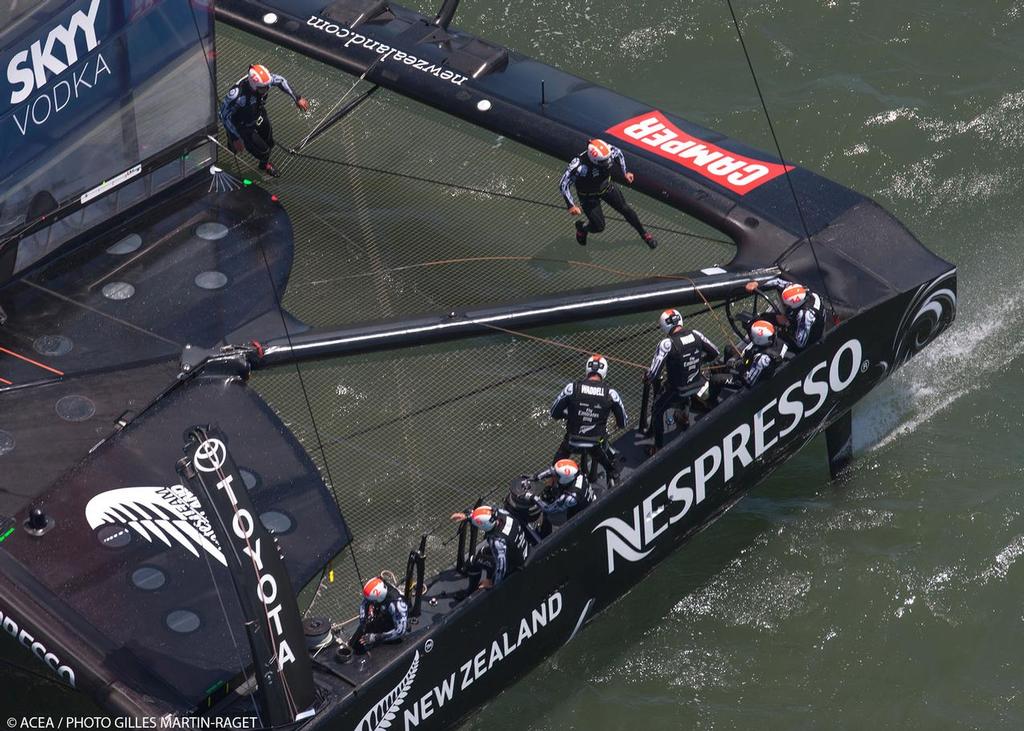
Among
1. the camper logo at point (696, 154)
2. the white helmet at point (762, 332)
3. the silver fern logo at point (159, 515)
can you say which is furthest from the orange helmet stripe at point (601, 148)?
the silver fern logo at point (159, 515)

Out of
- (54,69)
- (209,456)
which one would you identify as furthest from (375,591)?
(54,69)

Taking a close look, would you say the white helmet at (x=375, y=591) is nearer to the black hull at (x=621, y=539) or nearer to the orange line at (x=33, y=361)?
the black hull at (x=621, y=539)

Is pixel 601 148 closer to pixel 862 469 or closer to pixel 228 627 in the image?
pixel 862 469

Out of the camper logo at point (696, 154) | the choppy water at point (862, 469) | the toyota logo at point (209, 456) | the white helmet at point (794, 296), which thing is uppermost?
the toyota logo at point (209, 456)

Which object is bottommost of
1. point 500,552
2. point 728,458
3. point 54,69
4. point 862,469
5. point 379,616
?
point 862,469

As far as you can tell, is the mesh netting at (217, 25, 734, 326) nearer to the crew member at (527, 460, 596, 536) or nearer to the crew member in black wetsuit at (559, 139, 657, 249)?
the crew member in black wetsuit at (559, 139, 657, 249)

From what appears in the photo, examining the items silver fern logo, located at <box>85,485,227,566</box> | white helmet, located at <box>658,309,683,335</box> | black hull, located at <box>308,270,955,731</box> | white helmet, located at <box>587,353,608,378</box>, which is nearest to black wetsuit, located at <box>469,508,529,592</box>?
black hull, located at <box>308,270,955,731</box>

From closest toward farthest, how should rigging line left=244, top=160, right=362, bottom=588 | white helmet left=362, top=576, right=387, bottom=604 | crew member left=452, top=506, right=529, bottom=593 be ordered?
1. white helmet left=362, top=576, right=387, bottom=604
2. crew member left=452, top=506, right=529, bottom=593
3. rigging line left=244, top=160, right=362, bottom=588
